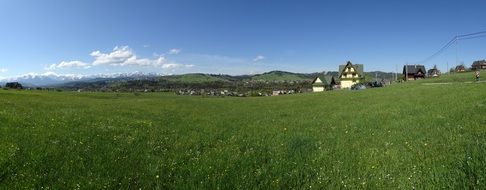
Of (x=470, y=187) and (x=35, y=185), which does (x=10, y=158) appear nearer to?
(x=35, y=185)

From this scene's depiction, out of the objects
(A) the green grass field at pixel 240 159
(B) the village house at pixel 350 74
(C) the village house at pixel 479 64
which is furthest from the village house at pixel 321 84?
(A) the green grass field at pixel 240 159

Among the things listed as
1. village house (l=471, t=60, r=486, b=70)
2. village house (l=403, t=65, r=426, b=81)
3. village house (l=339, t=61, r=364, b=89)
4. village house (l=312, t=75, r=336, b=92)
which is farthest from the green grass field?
village house (l=471, t=60, r=486, b=70)

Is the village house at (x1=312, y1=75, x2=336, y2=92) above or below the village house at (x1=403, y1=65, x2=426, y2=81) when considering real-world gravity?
below

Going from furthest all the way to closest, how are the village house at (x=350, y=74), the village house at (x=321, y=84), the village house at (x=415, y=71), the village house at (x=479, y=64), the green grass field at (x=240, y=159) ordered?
the village house at (x=479, y=64) → the village house at (x=415, y=71) → the village house at (x=321, y=84) → the village house at (x=350, y=74) → the green grass field at (x=240, y=159)

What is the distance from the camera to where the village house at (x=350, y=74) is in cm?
13288

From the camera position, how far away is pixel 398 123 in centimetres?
1781

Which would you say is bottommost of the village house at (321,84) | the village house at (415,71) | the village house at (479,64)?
the village house at (321,84)

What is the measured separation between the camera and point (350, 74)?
5300 inches

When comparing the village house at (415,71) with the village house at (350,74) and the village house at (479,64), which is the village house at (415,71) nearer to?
the village house at (479,64)

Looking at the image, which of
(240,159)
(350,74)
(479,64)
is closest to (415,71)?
(350,74)

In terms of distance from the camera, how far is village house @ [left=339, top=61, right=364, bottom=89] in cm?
13288

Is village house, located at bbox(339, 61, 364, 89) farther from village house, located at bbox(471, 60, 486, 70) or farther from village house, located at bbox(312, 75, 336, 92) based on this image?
village house, located at bbox(471, 60, 486, 70)

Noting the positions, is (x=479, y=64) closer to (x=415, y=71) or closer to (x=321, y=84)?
(x=415, y=71)

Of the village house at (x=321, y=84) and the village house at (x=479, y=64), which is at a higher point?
the village house at (x=479, y=64)
